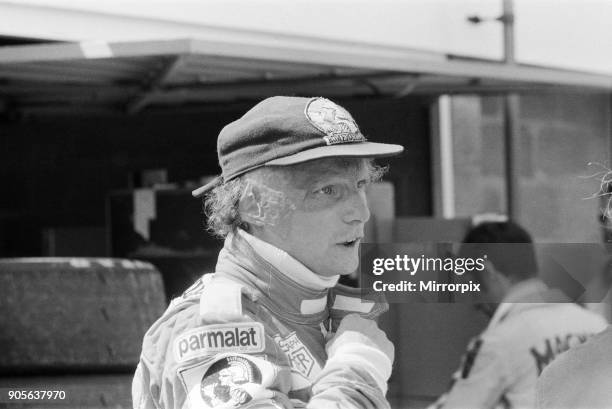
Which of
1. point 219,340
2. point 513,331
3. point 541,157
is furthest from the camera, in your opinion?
point 541,157

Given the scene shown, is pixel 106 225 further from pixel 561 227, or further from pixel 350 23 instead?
pixel 561 227

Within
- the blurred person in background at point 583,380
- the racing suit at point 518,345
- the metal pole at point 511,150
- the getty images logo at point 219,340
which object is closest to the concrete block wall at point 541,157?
the metal pole at point 511,150

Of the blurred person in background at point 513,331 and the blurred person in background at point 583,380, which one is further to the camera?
the blurred person in background at point 513,331

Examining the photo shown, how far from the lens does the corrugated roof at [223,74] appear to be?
289 cm

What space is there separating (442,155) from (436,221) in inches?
44.1

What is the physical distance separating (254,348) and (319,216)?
20 centimetres

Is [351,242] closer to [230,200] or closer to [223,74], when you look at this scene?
[230,200]

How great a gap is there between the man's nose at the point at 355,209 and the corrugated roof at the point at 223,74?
1390mm

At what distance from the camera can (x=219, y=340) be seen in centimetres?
143

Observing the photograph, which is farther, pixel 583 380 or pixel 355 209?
pixel 583 380

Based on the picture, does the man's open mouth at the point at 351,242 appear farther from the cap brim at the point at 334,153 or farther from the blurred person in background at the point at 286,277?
the cap brim at the point at 334,153

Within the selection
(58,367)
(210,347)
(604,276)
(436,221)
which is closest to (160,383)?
(210,347)
